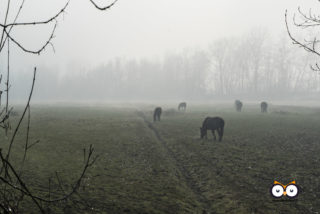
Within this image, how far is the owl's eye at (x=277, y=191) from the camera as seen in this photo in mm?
10867

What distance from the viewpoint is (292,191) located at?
36.8 ft

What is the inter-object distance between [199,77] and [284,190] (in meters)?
99.5

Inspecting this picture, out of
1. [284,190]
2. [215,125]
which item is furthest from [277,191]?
[215,125]

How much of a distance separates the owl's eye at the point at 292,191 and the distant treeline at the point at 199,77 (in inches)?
3201

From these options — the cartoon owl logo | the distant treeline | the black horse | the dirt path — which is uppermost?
the distant treeline

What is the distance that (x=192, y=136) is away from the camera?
23.5m

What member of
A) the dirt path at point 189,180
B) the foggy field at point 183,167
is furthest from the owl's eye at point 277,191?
the dirt path at point 189,180

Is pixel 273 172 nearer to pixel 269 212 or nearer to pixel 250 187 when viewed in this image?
pixel 250 187

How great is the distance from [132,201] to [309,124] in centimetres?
2409

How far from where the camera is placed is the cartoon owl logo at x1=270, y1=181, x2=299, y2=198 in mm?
10842

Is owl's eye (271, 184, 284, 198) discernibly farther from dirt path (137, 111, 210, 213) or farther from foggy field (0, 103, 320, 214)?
dirt path (137, 111, 210, 213)

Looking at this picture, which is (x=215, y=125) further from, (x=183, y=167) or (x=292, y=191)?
(x=292, y=191)

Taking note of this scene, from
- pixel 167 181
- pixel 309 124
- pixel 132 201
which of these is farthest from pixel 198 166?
pixel 309 124

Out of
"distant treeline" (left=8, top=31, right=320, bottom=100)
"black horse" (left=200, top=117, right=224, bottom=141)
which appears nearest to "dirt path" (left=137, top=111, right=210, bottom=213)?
"black horse" (left=200, top=117, right=224, bottom=141)
